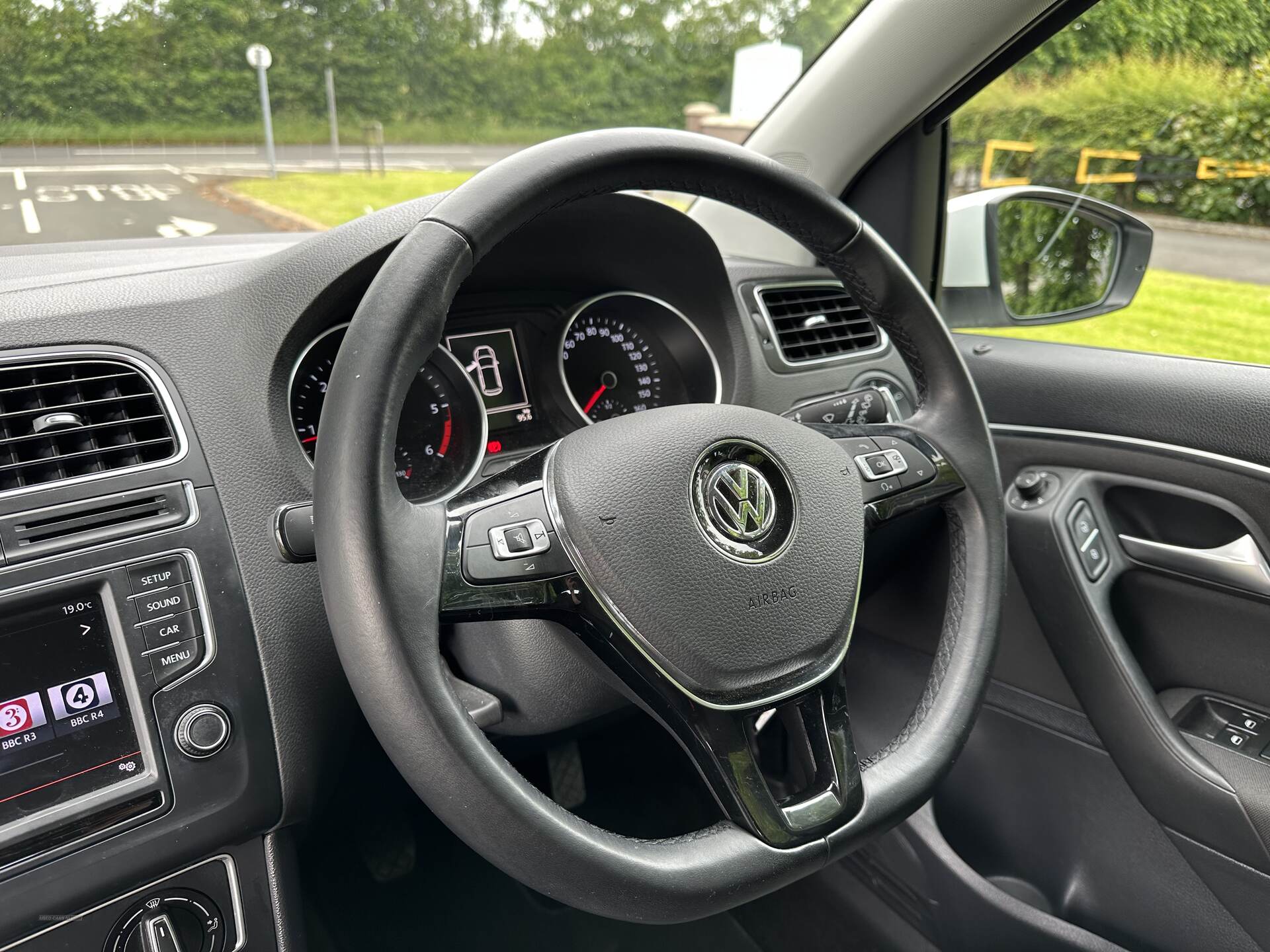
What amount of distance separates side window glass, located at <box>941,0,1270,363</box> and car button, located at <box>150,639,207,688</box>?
1569 mm

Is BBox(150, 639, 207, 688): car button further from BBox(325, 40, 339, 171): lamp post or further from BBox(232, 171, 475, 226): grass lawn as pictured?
BBox(325, 40, 339, 171): lamp post

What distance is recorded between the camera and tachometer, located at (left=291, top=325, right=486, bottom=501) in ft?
4.21

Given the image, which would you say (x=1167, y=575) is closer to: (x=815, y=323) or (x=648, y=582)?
(x=815, y=323)

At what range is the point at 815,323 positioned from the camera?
183 cm

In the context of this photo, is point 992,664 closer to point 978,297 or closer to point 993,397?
point 993,397

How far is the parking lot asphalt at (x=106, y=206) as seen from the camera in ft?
4.55

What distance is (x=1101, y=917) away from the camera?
1.62 metres

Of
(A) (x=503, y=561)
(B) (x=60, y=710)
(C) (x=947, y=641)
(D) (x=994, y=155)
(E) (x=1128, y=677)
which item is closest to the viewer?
(A) (x=503, y=561)

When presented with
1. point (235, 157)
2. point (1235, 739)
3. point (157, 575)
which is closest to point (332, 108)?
point (235, 157)

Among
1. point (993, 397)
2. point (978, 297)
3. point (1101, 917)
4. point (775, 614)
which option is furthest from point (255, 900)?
point (978, 297)

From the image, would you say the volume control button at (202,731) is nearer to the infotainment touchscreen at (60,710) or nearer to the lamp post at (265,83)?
the infotainment touchscreen at (60,710)

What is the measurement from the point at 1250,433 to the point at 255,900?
1547 mm

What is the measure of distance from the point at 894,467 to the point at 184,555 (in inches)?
32.6

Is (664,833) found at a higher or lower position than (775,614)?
lower
